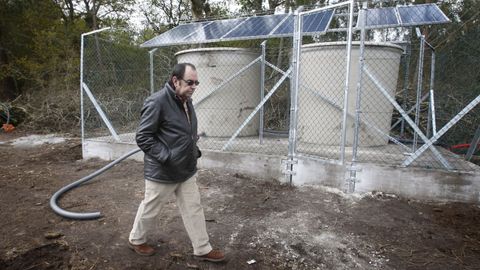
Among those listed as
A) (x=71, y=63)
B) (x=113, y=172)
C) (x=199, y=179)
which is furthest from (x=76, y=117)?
(x=199, y=179)

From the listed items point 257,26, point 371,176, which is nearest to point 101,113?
point 257,26

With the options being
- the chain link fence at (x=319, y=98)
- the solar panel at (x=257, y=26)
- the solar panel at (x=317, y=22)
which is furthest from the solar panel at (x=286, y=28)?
the chain link fence at (x=319, y=98)

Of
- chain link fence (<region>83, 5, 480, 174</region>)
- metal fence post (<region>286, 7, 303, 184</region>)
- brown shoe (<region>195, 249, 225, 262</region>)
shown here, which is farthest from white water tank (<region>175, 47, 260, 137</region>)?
brown shoe (<region>195, 249, 225, 262</region>)

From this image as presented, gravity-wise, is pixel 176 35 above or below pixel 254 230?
above


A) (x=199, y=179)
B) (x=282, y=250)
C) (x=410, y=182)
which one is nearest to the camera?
(x=282, y=250)

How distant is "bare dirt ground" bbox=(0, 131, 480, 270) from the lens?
2.96m

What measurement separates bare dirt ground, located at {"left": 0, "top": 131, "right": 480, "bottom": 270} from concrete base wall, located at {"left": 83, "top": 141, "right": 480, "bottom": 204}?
135 millimetres

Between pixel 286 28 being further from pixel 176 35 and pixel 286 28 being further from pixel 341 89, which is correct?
pixel 176 35

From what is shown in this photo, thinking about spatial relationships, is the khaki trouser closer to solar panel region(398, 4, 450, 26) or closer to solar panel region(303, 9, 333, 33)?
solar panel region(303, 9, 333, 33)

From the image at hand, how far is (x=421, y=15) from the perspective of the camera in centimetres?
577

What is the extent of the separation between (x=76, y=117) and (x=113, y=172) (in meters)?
7.02

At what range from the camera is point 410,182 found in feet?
14.1

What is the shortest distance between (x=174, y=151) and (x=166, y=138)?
13 cm

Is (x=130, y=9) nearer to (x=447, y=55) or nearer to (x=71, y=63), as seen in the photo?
(x=71, y=63)
